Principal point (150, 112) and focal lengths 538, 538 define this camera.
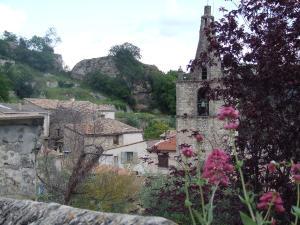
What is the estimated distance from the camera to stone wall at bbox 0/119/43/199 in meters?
7.25

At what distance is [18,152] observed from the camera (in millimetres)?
7336

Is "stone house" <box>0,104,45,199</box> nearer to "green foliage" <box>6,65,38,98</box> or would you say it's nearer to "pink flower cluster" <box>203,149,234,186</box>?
"pink flower cluster" <box>203,149,234,186</box>

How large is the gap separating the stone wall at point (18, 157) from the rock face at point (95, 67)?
86067 millimetres

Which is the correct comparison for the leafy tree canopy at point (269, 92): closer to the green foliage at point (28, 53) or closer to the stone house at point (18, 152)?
the stone house at point (18, 152)

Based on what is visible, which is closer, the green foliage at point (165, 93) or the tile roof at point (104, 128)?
the tile roof at point (104, 128)

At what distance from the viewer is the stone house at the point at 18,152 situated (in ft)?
23.7

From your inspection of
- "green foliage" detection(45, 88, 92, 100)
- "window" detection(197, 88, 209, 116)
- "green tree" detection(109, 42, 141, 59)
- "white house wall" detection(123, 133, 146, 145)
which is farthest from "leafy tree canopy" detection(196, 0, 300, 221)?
"green tree" detection(109, 42, 141, 59)

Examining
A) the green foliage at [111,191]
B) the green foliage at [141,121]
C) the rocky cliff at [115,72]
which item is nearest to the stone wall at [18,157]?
the green foliage at [111,191]

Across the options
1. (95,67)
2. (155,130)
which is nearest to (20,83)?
(95,67)

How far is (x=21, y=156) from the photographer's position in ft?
24.2

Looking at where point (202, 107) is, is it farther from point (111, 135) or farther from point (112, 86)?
point (112, 86)

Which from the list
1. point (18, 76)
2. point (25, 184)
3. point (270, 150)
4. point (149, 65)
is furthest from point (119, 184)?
point (149, 65)

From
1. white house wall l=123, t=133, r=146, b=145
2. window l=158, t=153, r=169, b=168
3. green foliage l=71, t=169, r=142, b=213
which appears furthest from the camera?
white house wall l=123, t=133, r=146, b=145

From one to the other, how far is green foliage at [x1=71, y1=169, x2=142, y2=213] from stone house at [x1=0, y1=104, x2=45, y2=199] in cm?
410
